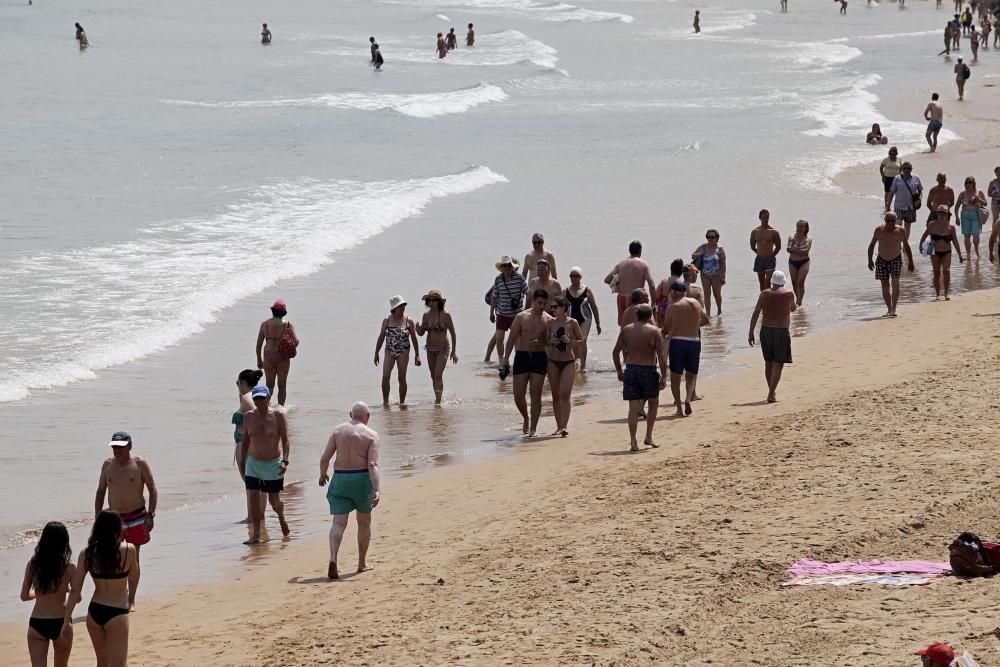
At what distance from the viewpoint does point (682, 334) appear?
12.4 meters

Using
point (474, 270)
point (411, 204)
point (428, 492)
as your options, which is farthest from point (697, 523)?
point (411, 204)

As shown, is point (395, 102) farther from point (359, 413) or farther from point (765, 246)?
point (359, 413)

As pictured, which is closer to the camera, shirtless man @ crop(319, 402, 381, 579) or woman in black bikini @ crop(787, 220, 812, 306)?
shirtless man @ crop(319, 402, 381, 579)

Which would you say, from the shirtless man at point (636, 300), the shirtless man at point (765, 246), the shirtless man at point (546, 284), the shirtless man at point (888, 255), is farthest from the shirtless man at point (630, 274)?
the shirtless man at point (888, 255)

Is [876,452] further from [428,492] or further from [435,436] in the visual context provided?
[435,436]

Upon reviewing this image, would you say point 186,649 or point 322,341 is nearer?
point 186,649

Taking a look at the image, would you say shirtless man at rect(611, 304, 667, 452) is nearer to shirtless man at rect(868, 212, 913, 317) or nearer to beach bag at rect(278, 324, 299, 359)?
beach bag at rect(278, 324, 299, 359)

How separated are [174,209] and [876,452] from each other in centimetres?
1963

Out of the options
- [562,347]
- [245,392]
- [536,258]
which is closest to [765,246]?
[536,258]

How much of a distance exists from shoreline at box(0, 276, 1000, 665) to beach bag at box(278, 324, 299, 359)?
250cm

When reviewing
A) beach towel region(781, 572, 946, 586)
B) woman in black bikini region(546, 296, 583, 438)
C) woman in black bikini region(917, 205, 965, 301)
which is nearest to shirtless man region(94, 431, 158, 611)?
beach towel region(781, 572, 946, 586)

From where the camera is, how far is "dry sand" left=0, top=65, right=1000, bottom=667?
22.5 feet

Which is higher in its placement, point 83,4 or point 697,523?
point 83,4

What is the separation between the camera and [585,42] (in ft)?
229
